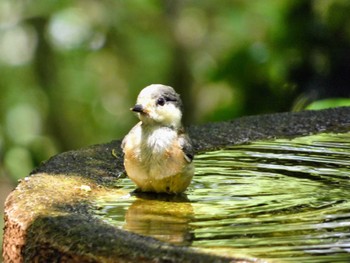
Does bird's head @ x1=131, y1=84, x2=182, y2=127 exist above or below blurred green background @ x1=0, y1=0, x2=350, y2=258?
below

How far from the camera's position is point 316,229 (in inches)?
99.6

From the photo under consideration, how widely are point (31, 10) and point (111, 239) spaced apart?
561 centimetres

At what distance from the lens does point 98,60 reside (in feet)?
26.3

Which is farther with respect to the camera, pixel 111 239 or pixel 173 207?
pixel 173 207

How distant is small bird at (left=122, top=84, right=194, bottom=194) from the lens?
3166 mm

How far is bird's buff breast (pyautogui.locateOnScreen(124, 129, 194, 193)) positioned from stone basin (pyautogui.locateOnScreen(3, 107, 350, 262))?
0.48 feet

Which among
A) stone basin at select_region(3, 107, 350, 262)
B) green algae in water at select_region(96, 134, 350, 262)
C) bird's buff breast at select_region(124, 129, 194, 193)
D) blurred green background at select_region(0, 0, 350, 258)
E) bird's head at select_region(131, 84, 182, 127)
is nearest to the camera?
stone basin at select_region(3, 107, 350, 262)

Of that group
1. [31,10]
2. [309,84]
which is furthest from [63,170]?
[31,10]

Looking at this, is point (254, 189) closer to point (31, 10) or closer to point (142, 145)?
point (142, 145)

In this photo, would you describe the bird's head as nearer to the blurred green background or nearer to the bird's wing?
the bird's wing

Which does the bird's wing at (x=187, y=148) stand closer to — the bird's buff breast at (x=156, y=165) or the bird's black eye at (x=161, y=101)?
the bird's buff breast at (x=156, y=165)

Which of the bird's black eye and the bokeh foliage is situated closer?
the bird's black eye

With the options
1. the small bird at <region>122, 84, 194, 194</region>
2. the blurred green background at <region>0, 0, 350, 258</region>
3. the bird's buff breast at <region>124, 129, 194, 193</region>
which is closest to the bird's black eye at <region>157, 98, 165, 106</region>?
the small bird at <region>122, 84, 194, 194</region>

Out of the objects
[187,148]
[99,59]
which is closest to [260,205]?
[187,148]
